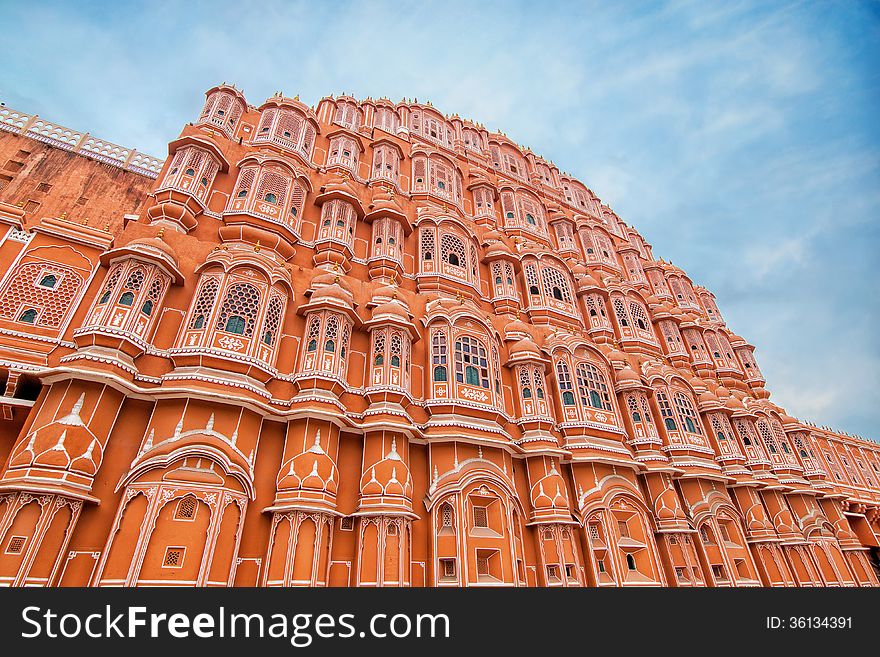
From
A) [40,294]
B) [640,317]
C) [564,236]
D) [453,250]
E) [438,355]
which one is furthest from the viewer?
[564,236]

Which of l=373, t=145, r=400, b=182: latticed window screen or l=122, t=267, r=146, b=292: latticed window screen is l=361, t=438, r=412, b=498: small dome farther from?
l=373, t=145, r=400, b=182: latticed window screen

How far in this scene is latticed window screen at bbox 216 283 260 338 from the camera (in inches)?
473

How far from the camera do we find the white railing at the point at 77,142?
76.0ft

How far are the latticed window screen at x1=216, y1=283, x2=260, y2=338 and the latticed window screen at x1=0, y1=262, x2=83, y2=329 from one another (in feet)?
12.1

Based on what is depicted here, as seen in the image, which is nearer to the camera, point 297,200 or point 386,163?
point 297,200

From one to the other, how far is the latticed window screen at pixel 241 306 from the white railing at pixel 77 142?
Answer: 717 inches

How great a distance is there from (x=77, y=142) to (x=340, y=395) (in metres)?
24.5

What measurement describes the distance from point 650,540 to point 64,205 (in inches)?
1186

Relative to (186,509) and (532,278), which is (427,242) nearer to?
(532,278)

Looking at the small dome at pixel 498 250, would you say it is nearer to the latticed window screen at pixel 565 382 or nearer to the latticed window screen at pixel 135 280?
the latticed window screen at pixel 565 382

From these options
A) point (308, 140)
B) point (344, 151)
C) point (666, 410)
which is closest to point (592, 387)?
point (666, 410)

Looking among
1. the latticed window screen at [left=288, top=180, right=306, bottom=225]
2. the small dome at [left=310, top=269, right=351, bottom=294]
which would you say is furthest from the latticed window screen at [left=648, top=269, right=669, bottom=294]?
the latticed window screen at [left=288, top=180, right=306, bottom=225]

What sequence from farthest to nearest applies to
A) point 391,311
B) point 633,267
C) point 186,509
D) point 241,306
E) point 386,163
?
point 633,267, point 386,163, point 391,311, point 241,306, point 186,509

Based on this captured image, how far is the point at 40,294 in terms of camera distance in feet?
36.4
